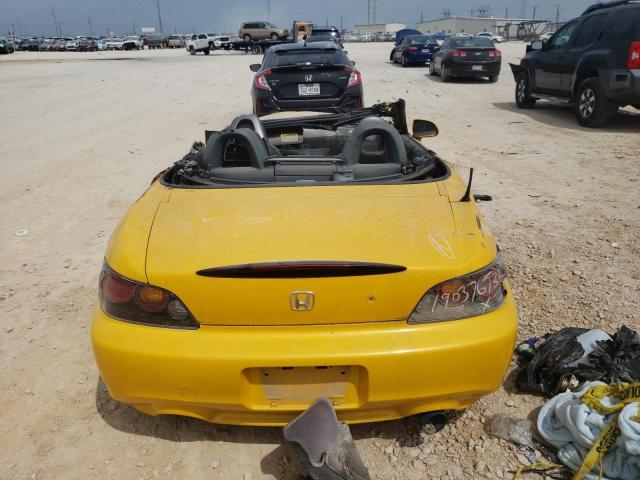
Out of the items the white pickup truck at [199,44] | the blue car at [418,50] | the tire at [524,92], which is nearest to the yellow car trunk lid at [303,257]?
the tire at [524,92]

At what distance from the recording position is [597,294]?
12.0ft

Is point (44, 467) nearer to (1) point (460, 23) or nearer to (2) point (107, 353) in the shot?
(2) point (107, 353)

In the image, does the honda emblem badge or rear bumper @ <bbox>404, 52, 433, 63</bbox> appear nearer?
the honda emblem badge

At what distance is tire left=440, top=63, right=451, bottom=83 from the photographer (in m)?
17.5

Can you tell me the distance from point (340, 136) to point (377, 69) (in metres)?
21.2

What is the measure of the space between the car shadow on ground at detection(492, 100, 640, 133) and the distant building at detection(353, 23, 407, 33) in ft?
359

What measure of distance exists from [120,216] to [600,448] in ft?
Answer: 15.8

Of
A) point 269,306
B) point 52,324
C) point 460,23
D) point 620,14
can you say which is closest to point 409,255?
point 269,306

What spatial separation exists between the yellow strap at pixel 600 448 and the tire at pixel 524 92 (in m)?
11.1

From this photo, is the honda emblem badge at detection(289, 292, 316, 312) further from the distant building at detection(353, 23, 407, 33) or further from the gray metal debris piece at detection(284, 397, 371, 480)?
the distant building at detection(353, 23, 407, 33)

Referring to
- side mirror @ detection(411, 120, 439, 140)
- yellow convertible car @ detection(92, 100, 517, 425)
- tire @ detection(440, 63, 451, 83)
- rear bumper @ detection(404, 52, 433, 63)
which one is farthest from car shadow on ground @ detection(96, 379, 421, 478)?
rear bumper @ detection(404, 52, 433, 63)

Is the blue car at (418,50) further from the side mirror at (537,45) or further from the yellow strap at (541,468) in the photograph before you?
the yellow strap at (541,468)

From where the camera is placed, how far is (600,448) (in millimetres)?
2098

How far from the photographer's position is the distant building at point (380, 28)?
11718 cm
